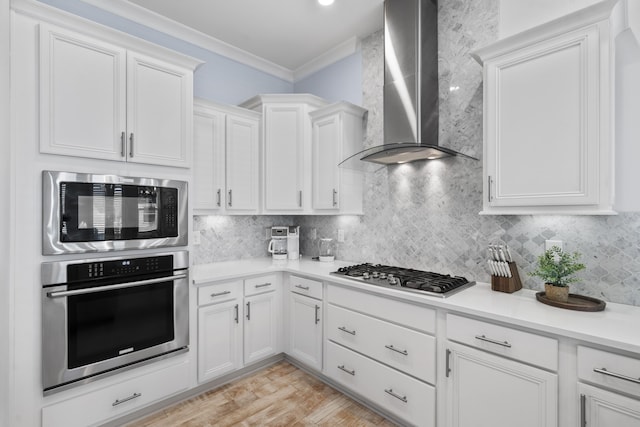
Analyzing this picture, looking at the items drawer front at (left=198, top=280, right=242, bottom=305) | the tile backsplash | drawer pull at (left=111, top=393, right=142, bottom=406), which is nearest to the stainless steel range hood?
the tile backsplash

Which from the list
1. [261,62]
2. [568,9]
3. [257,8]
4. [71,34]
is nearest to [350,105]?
[257,8]

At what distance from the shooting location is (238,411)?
2.19 meters

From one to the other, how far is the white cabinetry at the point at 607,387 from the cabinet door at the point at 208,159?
2.67 m

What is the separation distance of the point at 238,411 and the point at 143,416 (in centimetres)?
65

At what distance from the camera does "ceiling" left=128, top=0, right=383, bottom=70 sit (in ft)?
8.40

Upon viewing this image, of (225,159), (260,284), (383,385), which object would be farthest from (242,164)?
(383,385)

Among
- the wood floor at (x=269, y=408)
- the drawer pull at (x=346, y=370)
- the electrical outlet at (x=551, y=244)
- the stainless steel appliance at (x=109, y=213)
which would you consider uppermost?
the stainless steel appliance at (x=109, y=213)

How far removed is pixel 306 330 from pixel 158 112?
2.12m

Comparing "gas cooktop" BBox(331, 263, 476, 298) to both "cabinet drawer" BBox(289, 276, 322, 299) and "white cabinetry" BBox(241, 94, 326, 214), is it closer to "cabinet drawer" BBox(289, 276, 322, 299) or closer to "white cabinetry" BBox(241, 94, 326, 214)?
"cabinet drawer" BBox(289, 276, 322, 299)

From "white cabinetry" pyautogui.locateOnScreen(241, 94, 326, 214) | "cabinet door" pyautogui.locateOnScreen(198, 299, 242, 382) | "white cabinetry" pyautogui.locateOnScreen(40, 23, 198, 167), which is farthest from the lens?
"white cabinetry" pyautogui.locateOnScreen(241, 94, 326, 214)

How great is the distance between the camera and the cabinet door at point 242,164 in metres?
2.86

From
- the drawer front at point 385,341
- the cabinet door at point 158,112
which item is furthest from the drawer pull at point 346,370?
the cabinet door at point 158,112

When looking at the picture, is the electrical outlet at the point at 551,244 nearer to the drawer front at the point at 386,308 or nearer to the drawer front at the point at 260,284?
the drawer front at the point at 386,308

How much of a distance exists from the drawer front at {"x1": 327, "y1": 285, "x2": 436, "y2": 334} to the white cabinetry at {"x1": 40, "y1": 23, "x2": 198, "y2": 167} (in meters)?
1.58
